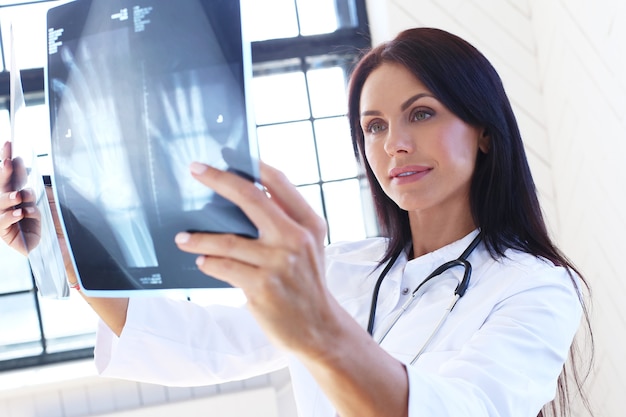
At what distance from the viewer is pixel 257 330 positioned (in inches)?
56.0

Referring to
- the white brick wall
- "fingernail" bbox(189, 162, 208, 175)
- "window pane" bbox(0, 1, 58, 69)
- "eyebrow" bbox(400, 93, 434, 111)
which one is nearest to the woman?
"eyebrow" bbox(400, 93, 434, 111)

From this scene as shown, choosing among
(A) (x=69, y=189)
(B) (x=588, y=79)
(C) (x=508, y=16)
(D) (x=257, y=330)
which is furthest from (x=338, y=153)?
(A) (x=69, y=189)

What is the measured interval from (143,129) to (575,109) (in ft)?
6.90

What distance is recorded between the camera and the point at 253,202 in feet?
1.87

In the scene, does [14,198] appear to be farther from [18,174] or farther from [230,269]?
[230,269]

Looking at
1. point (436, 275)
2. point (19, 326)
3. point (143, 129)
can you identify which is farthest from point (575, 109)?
point (19, 326)

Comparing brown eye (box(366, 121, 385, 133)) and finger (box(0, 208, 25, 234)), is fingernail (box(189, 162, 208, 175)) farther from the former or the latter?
brown eye (box(366, 121, 385, 133))

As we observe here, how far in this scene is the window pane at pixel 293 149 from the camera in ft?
9.91

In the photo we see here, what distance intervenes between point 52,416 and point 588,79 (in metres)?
2.15

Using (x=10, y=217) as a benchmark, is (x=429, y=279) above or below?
below

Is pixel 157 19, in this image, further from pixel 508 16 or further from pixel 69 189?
pixel 508 16

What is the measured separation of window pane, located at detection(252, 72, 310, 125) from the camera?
3.02m

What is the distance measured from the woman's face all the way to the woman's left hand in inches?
27.6

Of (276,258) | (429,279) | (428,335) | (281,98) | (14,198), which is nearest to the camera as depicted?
Answer: (276,258)
